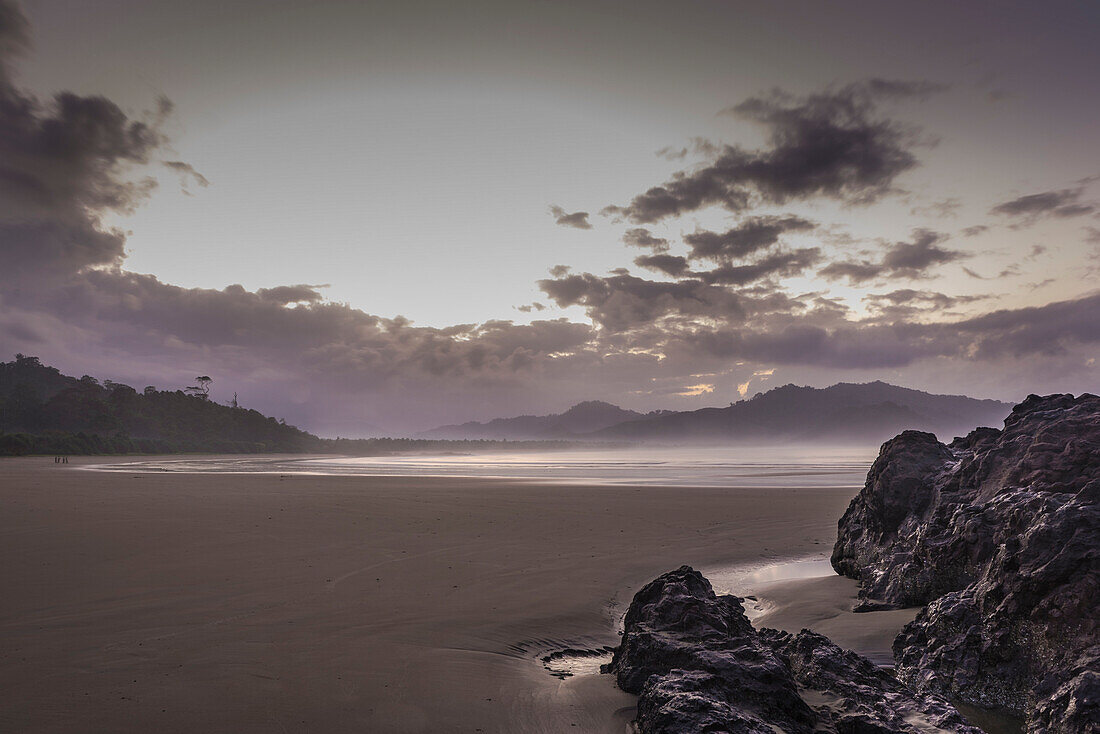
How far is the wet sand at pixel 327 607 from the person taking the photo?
4.29m

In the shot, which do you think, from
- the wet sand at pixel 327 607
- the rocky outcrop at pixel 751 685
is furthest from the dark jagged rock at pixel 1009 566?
the wet sand at pixel 327 607

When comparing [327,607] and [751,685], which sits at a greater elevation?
[751,685]

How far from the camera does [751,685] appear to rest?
147 inches

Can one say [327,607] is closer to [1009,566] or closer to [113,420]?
[1009,566]

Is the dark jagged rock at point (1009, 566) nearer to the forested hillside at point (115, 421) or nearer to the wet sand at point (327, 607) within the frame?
the wet sand at point (327, 607)

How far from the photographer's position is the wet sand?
4289 mm

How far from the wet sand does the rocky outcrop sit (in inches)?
23.1

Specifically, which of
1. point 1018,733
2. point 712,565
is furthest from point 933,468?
point 1018,733

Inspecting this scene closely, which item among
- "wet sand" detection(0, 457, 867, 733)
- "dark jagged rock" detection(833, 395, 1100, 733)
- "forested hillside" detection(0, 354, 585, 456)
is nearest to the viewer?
"dark jagged rock" detection(833, 395, 1100, 733)

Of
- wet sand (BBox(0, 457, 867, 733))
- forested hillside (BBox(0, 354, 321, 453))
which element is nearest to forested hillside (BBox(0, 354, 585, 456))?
forested hillside (BBox(0, 354, 321, 453))

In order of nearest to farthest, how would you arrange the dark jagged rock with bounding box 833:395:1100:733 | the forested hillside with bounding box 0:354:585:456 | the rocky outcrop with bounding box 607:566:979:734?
the rocky outcrop with bounding box 607:566:979:734 < the dark jagged rock with bounding box 833:395:1100:733 < the forested hillside with bounding box 0:354:585:456

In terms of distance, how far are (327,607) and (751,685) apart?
208 inches

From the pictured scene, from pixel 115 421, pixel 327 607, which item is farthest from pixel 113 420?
pixel 327 607

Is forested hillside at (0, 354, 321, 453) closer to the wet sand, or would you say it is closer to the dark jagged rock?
the wet sand
